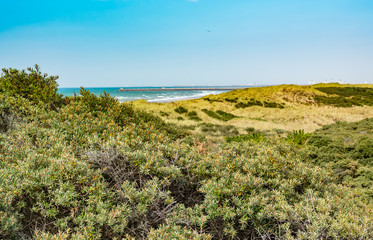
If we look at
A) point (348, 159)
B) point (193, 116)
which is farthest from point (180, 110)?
point (348, 159)

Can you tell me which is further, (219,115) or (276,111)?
(276,111)

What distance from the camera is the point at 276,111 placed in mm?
21469

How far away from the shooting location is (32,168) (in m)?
2.48

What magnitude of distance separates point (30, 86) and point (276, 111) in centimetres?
2063

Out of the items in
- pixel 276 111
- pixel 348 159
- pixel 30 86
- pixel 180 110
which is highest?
pixel 30 86

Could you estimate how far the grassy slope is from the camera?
16984 millimetres

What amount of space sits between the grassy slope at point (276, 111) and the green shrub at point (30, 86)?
9620mm

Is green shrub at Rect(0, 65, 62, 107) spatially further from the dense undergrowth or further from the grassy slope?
the grassy slope

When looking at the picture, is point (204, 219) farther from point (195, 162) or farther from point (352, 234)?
point (352, 234)

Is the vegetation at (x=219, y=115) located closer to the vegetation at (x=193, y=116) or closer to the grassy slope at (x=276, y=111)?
the grassy slope at (x=276, y=111)

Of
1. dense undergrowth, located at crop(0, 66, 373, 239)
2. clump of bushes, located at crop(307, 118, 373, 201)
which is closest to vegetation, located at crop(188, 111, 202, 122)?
clump of bushes, located at crop(307, 118, 373, 201)

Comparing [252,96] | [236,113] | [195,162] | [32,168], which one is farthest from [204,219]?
[252,96]

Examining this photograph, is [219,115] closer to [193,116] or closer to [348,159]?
[193,116]

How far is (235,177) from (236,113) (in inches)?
798
